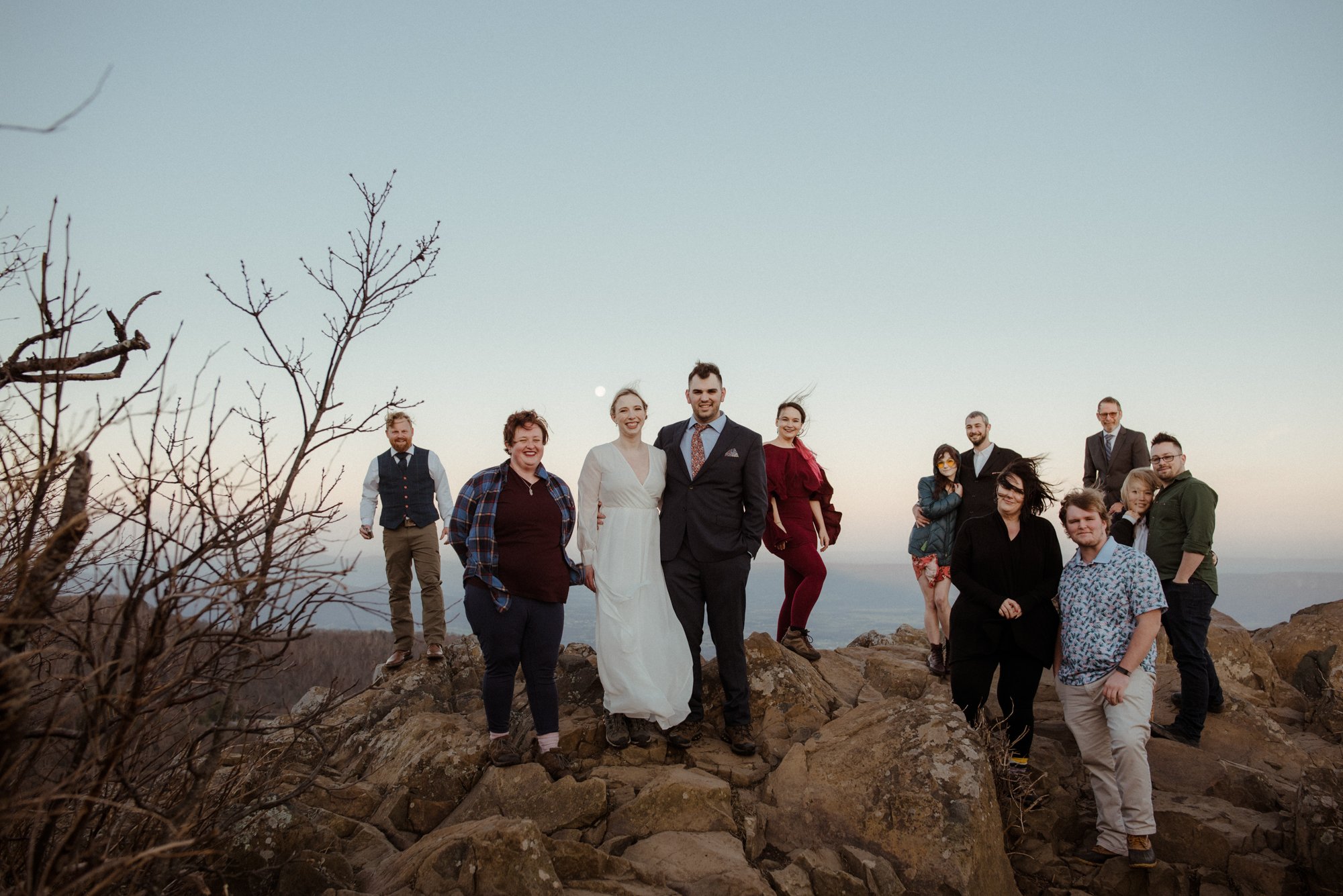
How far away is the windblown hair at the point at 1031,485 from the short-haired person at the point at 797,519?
187 centimetres

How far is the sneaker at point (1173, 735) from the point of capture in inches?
231

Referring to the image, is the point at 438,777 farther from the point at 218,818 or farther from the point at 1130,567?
the point at 1130,567

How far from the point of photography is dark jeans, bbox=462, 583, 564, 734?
15.7 feet

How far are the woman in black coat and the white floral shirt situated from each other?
27cm

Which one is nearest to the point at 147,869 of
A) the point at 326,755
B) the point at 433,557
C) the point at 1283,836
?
the point at 326,755

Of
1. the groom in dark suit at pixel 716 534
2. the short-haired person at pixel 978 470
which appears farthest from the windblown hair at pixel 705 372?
the short-haired person at pixel 978 470

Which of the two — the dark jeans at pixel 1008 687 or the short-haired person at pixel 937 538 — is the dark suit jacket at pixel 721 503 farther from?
the short-haired person at pixel 937 538

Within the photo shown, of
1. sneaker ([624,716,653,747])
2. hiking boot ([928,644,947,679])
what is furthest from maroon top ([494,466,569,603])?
hiking boot ([928,644,947,679])

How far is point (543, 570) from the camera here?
490 cm

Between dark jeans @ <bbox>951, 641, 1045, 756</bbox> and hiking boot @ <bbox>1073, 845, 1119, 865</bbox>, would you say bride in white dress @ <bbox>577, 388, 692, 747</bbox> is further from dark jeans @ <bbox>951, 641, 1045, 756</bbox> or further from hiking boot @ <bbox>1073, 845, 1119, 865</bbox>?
hiking boot @ <bbox>1073, 845, 1119, 865</bbox>

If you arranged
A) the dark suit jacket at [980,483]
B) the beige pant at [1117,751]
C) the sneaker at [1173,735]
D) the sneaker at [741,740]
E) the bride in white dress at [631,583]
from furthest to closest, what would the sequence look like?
1. the dark suit jacket at [980,483]
2. the sneaker at [1173,735]
3. the sneaker at [741,740]
4. the bride in white dress at [631,583]
5. the beige pant at [1117,751]

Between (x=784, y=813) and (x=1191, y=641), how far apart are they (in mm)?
3389

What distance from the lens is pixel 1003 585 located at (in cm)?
496

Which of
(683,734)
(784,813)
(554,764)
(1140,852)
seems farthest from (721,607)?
(1140,852)
